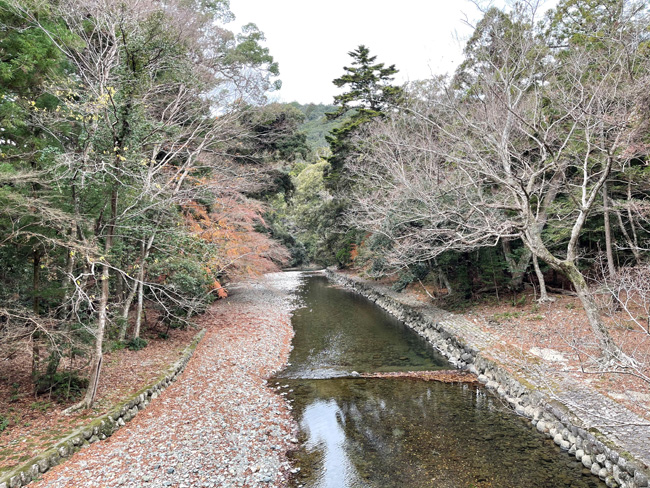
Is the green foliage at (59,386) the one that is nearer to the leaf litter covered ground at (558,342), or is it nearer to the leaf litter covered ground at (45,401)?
the leaf litter covered ground at (45,401)

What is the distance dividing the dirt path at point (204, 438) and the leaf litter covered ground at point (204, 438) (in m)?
0.01

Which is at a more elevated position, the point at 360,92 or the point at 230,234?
the point at 360,92

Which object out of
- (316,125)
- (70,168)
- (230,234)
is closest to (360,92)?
(230,234)

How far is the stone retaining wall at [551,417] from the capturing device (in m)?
4.99

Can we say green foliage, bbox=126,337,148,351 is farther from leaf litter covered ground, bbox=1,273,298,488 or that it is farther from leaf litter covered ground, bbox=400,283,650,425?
leaf litter covered ground, bbox=400,283,650,425

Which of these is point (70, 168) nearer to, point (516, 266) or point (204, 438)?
point (204, 438)

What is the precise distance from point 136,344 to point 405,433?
7.85 metres

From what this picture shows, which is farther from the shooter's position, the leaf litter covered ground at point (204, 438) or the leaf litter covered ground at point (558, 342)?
the leaf litter covered ground at point (558, 342)

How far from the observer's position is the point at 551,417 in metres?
6.55

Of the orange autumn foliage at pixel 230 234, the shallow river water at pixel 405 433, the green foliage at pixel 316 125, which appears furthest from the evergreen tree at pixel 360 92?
the green foliage at pixel 316 125

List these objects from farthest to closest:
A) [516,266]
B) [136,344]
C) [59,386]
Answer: [516,266], [136,344], [59,386]

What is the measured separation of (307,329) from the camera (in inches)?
569

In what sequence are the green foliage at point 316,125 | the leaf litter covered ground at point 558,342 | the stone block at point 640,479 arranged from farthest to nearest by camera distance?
the green foliage at point 316,125 < the leaf litter covered ground at point 558,342 < the stone block at point 640,479

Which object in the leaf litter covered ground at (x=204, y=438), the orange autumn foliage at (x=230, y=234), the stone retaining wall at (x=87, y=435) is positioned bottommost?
the leaf litter covered ground at (x=204, y=438)
